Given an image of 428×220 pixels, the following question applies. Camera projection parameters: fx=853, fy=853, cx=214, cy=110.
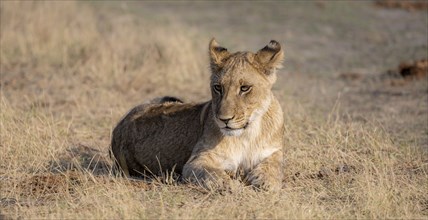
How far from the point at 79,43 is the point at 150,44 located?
1.00 meters

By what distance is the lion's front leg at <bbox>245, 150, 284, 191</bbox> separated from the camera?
5.62m

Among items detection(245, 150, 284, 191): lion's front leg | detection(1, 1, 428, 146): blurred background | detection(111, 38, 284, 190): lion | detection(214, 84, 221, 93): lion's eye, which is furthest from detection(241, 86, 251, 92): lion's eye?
detection(1, 1, 428, 146): blurred background

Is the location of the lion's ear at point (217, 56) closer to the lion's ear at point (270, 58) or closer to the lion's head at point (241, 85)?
the lion's head at point (241, 85)

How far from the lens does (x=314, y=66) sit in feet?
44.0

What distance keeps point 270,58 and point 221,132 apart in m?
0.62

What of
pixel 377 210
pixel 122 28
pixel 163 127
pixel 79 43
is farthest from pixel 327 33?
pixel 377 210

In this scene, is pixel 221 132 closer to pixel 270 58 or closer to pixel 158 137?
pixel 270 58

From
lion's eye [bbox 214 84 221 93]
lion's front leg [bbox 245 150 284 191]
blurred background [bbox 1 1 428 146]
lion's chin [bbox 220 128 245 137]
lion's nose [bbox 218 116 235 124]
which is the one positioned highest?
lion's eye [bbox 214 84 221 93]

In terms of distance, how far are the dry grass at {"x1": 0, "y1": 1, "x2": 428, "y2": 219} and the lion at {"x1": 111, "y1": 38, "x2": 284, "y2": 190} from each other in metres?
0.22

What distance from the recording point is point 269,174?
5.74 metres

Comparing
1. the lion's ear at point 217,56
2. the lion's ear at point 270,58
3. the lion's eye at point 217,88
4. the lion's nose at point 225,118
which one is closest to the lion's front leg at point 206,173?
the lion's nose at point 225,118

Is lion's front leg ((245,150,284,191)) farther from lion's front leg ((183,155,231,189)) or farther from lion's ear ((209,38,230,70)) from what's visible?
lion's ear ((209,38,230,70))

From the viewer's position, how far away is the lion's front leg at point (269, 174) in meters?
5.62

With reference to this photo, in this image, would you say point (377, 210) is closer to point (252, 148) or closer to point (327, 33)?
point (252, 148)
